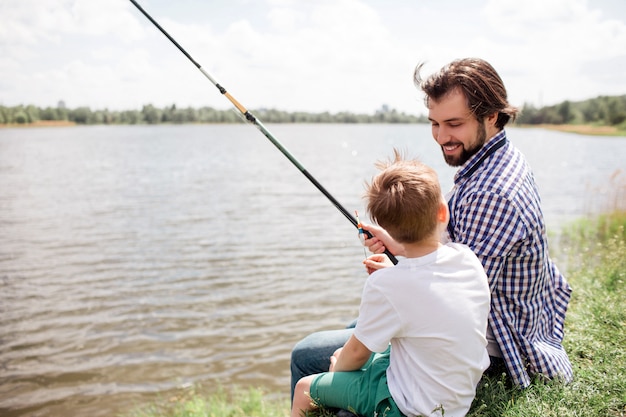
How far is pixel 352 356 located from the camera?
7.75ft

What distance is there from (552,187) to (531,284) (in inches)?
729

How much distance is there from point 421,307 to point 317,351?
1010 millimetres

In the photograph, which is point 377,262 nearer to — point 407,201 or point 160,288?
point 407,201

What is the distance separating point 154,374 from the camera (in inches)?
240

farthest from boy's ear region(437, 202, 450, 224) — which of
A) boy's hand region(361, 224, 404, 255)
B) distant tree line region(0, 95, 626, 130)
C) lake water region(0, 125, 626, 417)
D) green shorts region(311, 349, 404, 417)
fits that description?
distant tree line region(0, 95, 626, 130)

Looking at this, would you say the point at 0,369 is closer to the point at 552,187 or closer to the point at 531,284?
the point at 531,284

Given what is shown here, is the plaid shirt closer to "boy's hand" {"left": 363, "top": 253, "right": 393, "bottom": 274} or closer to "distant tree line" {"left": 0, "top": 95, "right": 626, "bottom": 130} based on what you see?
"boy's hand" {"left": 363, "top": 253, "right": 393, "bottom": 274}

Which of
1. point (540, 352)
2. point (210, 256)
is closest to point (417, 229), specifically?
point (540, 352)

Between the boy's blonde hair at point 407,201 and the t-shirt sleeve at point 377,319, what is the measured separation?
0.23 m

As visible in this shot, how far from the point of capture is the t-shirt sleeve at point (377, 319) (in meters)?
2.14

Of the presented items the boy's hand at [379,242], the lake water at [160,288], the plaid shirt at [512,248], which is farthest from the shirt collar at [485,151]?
the lake water at [160,288]

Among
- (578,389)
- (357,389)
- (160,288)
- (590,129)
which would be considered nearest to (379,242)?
(357,389)

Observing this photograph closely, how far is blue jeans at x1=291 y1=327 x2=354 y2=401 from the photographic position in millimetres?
2928

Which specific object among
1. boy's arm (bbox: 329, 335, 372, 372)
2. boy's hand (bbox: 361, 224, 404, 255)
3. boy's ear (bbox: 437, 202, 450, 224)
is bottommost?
boy's arm (bbox: 329, 335, 372, 372)
